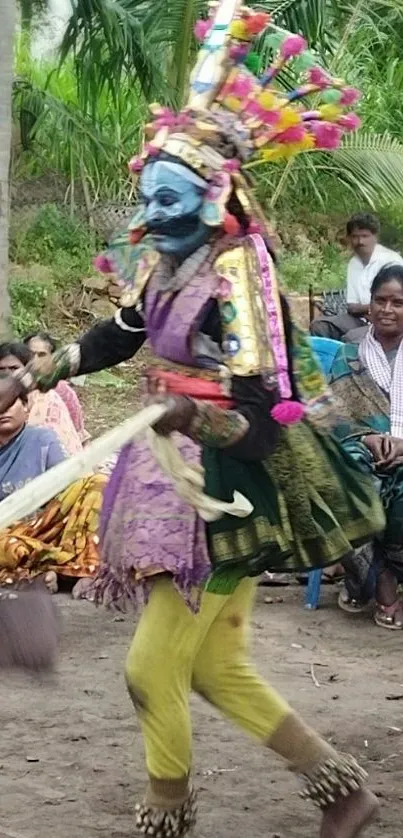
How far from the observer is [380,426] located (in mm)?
5758

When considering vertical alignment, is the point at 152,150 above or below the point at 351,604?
above

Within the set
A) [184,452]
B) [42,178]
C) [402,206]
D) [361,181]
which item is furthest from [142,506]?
[402,206]

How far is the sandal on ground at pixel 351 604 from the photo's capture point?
18.9 feet

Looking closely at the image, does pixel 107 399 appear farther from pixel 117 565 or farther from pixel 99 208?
pixel 117 565

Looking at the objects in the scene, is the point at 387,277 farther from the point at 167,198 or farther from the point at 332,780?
the point at 332,780

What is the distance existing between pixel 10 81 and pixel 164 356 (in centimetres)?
520

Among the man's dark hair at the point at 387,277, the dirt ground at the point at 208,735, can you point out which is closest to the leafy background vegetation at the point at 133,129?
the man's dark hair at the point at 387,277

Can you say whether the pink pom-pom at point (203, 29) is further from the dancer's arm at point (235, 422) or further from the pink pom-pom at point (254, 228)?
the dancer's arm at point (235, 422)

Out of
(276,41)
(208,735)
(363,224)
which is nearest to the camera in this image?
(276,41)

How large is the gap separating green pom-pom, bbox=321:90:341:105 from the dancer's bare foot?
1.70m

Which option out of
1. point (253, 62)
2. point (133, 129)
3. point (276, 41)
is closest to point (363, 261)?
point (133, 129)

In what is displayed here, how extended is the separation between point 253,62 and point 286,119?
0.35 m

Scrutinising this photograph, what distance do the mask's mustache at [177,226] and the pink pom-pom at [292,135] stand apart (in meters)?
0.33

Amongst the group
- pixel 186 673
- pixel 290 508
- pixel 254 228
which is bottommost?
pixel 186 673
